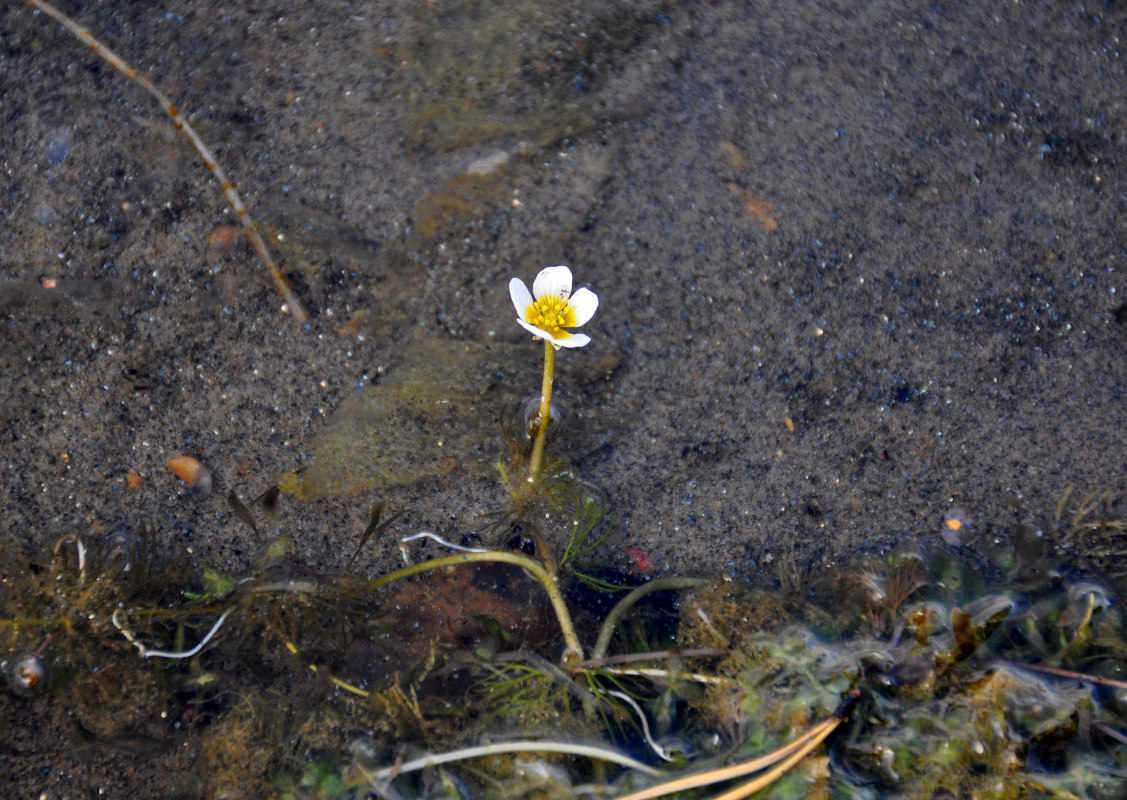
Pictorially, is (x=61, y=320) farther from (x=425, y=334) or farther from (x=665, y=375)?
(x=665, y=375)

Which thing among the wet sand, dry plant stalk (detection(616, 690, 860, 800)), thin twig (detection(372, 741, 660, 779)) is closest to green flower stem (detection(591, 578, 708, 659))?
the wet sand

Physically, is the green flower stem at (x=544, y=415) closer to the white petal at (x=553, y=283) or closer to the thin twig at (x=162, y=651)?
the white petal at (x=553, y=283)

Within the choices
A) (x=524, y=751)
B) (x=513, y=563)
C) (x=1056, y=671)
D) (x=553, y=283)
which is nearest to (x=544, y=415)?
(x=553, y=283)

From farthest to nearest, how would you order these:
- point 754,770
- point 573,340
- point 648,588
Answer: point 648,588
point 573,340
point 754,770

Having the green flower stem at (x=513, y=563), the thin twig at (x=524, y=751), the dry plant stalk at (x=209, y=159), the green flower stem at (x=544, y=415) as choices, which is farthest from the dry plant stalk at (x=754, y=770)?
the dry plant stalk at (x=209, y=159)

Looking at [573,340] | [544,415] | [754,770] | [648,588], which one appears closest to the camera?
[754,770]

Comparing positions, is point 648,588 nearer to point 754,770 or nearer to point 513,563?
point 513,563
